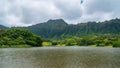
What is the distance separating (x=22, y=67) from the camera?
200 ft

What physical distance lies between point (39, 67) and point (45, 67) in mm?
1977

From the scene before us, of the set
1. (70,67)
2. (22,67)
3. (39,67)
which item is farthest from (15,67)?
(70,67)

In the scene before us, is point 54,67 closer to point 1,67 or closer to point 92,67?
point 92,67

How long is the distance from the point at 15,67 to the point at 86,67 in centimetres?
2322

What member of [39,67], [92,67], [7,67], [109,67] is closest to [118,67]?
[109,67]

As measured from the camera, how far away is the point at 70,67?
201 feet

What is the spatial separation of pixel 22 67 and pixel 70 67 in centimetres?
1568

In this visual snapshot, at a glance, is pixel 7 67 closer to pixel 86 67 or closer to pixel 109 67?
pixel 86 67

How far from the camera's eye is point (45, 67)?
6072 centimetres

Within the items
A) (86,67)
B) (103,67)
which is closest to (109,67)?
(103,67)

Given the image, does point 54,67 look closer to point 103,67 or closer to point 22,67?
point 22,67

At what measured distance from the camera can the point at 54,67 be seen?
60.5m

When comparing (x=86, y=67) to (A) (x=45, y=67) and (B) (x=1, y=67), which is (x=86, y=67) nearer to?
(A) (x=45, y=67)

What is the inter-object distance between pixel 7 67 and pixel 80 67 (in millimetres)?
23995
